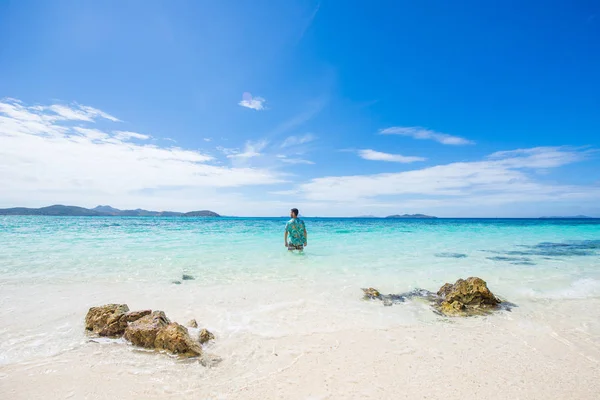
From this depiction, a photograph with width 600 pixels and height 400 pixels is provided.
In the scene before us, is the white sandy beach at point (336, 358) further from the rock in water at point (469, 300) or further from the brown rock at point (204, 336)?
the rock in water at point (469, 300)

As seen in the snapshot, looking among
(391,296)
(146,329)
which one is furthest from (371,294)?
(146,329)

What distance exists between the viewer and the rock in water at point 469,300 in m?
6.08

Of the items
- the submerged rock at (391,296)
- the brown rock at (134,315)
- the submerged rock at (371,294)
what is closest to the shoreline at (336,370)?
the brown rock at (134,315)

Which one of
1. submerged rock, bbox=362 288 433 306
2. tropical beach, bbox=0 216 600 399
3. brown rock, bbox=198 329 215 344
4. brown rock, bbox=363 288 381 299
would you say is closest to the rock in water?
tropical beach, bbox=0 216 600 399

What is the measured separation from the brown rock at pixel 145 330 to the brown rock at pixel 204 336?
60 cm

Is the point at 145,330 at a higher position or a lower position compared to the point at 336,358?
higher

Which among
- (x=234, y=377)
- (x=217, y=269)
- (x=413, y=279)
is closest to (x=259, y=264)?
(x=217, y=269)

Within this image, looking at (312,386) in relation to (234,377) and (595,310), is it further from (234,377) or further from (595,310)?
(595,310)

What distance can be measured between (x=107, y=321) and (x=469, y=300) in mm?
7236

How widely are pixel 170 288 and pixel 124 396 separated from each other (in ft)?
15.6

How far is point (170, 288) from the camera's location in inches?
303

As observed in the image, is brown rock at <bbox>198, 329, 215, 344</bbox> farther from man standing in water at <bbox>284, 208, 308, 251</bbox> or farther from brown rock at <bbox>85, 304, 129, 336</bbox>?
man standing in water at <bbox>284, 208, 308, 251</bbox>

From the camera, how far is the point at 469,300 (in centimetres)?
632

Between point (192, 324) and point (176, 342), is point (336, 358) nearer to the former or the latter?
point (176, 342)
